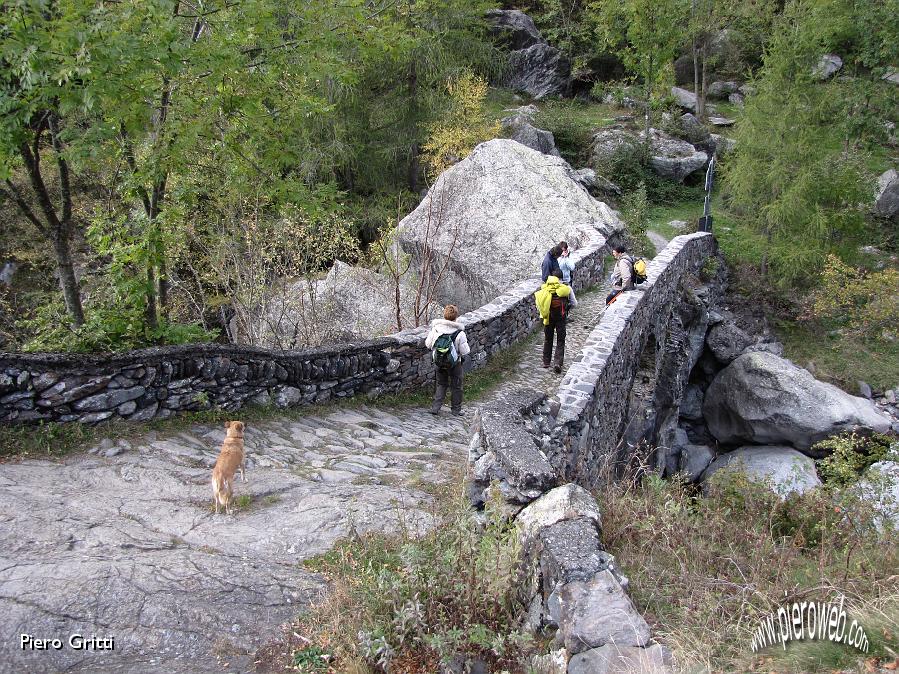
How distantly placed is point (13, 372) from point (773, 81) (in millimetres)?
21609

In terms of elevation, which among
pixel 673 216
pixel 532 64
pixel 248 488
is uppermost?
pixel 532 64

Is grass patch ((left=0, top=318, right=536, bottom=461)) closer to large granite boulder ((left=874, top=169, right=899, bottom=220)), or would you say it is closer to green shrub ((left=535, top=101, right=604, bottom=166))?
green shrub ((left=535, top=101, right=604, bottom=166))

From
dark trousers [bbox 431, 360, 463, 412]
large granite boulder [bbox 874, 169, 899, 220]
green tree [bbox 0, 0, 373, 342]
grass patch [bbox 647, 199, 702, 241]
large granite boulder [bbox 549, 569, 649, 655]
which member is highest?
green tree [bbox 0, 0, 373, 342]

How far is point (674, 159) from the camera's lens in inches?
1100

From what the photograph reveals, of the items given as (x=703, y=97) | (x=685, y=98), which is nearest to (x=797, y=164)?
(x=703, y=97)

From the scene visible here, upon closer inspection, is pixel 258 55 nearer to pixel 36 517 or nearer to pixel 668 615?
pixel 36 517

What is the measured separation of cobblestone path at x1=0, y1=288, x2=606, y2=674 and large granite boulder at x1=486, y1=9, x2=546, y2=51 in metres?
31.2

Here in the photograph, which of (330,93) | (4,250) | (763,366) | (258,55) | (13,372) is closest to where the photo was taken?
(13,372)

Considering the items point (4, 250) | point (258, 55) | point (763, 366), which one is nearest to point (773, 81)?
point (763, 366)

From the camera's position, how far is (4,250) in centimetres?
1831

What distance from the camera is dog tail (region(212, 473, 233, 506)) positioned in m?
5.15

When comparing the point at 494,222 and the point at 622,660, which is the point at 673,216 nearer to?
the point at 494,222

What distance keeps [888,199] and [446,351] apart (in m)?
25.4

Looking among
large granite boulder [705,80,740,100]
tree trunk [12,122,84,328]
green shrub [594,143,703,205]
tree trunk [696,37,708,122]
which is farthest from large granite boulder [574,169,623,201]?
tree trunk [12,122,84,328]
